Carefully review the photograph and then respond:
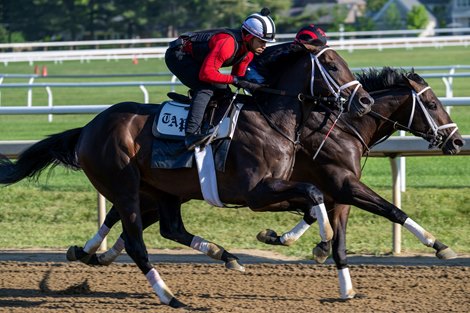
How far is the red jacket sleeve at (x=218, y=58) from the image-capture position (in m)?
6.14

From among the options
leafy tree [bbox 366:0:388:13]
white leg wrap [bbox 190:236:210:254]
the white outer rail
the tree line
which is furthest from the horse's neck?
leafy tree [bbox 366:0:388:13]

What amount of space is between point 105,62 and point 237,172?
31309mm

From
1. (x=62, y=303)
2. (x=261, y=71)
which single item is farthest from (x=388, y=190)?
(x=62, y=303)

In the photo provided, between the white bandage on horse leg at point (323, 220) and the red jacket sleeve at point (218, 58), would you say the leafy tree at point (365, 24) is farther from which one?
the white bandage on horse leg at point (323, 220)

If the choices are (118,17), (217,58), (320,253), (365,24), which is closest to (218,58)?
(217,58)

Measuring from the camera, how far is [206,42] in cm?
633

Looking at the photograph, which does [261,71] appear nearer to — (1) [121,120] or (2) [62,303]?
(1) [121,120]

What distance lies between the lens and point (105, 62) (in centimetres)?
3675

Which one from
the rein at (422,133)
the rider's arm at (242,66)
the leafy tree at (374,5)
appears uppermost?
the rider's arm at (242,66)

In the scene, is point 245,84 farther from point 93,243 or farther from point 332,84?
point 93,243

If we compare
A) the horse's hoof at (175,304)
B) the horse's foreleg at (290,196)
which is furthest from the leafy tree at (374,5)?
the horse's hoof at (175,304)

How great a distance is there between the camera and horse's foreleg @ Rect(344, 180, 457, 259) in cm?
625

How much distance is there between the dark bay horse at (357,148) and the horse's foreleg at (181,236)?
31mm

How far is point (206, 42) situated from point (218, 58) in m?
0.23
